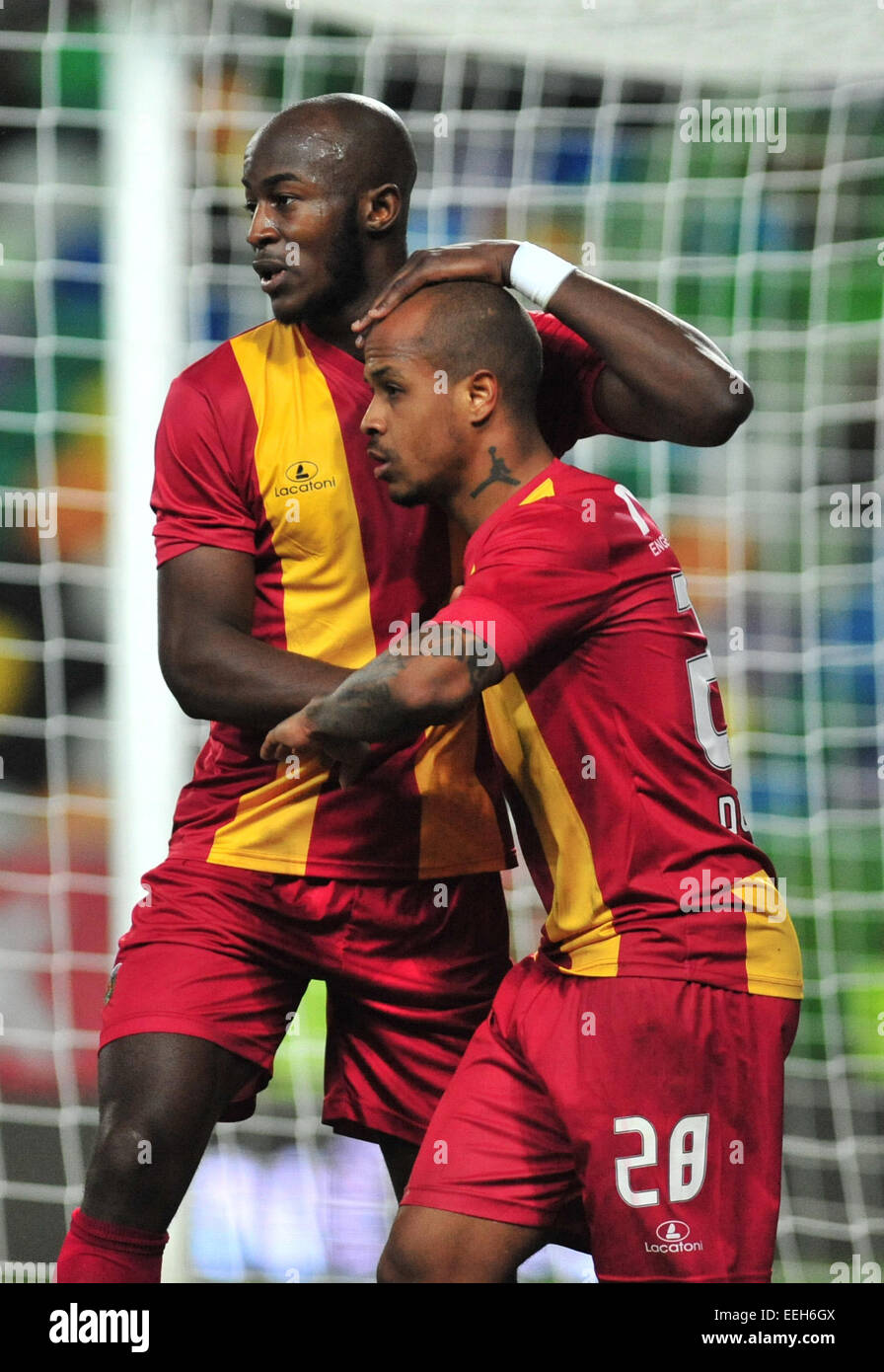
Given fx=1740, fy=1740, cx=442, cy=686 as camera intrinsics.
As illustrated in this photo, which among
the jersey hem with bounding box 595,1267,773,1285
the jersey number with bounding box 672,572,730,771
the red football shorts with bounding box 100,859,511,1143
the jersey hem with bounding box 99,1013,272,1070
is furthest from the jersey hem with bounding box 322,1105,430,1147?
the jersey number with bounding box 672,572,730,771

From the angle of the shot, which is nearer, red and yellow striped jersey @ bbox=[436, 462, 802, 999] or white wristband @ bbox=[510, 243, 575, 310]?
red and yellow striped jersey @ bbox=[436, 462, 802, 999]

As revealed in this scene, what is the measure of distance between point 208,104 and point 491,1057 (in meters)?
2.45

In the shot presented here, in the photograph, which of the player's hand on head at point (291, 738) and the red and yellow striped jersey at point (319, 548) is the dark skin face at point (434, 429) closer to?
the red and yellow striped jersey at point (319, 548)

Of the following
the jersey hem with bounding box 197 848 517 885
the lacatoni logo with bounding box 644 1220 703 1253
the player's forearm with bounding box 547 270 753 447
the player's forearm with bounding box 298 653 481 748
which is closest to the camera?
the player's forearm with bounding box 298 653 481 748

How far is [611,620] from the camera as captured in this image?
2080 millimetres

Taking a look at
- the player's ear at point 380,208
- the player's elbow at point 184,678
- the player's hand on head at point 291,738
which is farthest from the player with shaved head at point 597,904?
the player's elbow at point 184,678

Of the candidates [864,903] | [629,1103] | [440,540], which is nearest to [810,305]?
[864,903]

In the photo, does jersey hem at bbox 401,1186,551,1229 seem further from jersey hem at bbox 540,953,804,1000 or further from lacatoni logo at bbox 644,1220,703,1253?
jersey hem at bbox 540,953,804,1000

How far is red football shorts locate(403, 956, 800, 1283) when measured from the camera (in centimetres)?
205

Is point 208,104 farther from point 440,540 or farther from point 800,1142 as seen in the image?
point 800,1142

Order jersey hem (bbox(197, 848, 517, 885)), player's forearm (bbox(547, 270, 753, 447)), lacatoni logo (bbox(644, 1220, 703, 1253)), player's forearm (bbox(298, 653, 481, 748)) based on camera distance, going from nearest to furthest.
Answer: player's forearm (bbox(298, 653, 481, 748)), lacatoni logo (bbox(644, 1220, 703, 1253)), player's forearm (bbox(547, 270, 753, 447)), jersey hem (bbox(197, 848, 517, 885))

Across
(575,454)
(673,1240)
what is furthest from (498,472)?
(575,454)

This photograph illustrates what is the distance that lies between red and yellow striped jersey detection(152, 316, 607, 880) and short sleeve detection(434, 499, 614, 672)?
0.33 meters
